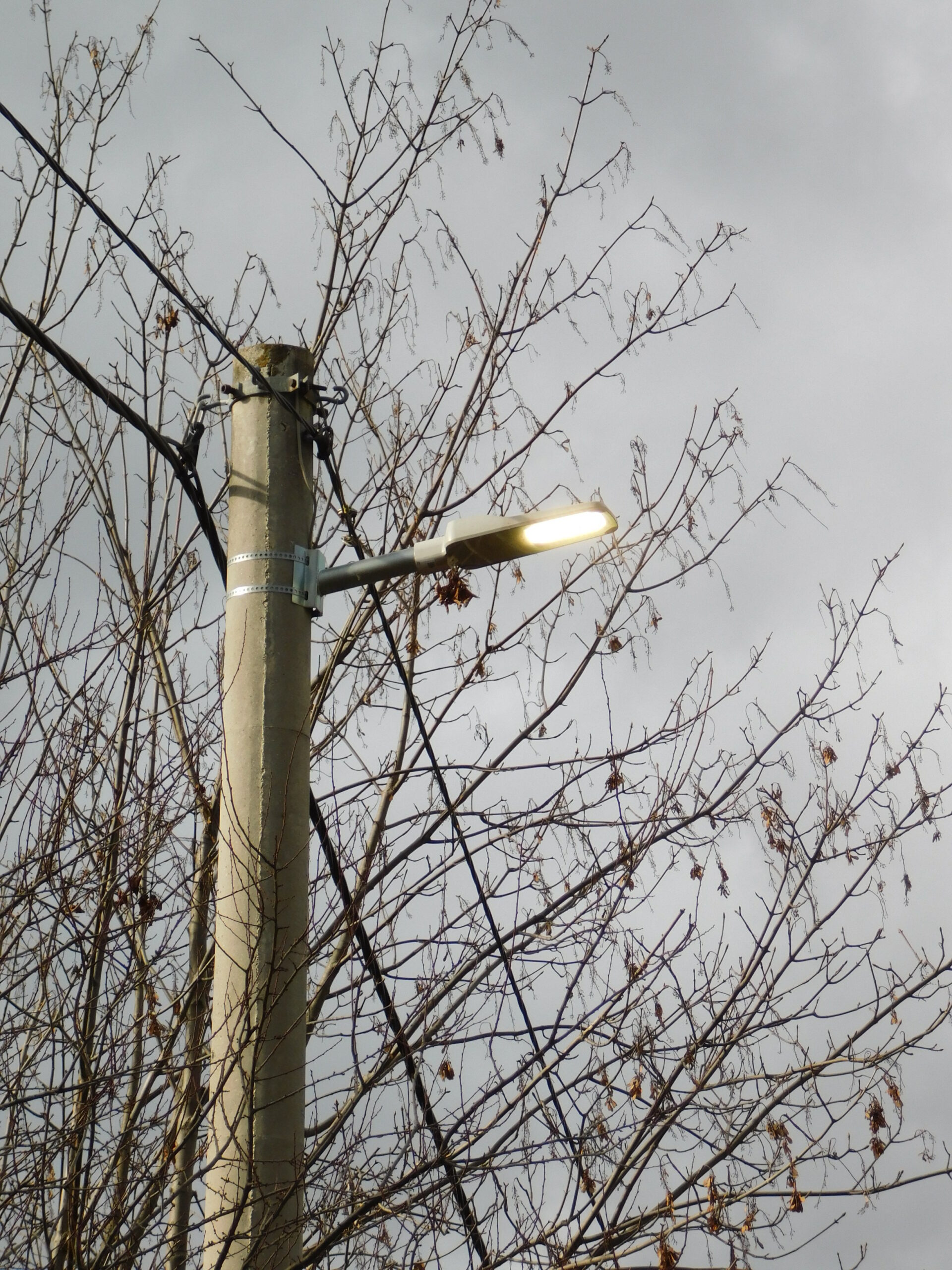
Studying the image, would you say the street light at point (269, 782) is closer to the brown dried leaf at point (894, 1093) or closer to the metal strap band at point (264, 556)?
the metal strap band at point (264, 556)

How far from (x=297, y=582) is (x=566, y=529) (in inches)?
31.2

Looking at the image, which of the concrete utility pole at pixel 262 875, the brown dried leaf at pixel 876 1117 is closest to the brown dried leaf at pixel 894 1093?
the brown dried leaf at pixel 876 1117

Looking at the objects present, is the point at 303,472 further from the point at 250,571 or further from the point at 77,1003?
the point at 77,1003

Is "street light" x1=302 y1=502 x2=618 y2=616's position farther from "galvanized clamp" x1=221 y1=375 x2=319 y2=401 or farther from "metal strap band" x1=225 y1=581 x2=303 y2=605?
"galvanized clamp" x1=221 y1=375 x2=319 y2=401

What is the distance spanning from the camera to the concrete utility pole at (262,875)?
301cm

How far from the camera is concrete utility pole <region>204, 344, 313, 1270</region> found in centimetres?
301

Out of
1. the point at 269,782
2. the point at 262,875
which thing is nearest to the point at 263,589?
the point at 269,782

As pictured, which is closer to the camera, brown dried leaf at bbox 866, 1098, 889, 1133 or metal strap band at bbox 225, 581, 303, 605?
metal strap band at bbox 225, 581, 303, 605

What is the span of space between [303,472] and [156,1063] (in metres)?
2.10

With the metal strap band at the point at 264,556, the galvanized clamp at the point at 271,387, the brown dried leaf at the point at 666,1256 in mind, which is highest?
the galvanized clamp at the point at 271,387

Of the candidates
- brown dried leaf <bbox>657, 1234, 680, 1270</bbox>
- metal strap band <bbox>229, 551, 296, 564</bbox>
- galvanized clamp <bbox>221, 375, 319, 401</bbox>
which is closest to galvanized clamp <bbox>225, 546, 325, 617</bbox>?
metal strap band <bbox>229, 551, 296, 564</bbox>

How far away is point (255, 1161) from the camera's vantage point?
2990mm

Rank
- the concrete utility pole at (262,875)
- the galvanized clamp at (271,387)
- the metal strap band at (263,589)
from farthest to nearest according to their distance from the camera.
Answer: the galvanized clamp at (271,387) → the metal strap band at (263,589) → the concrete utility pole at (262,875)

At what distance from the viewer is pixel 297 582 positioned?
11.6 ft
